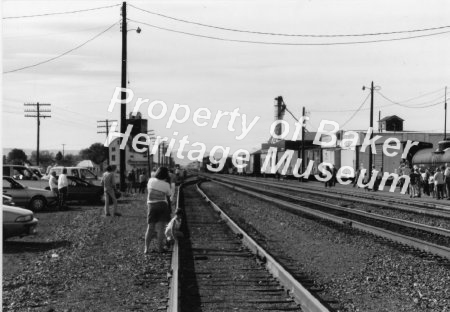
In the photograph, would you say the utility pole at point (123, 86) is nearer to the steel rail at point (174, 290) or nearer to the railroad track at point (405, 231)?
the railroad track at point (405, 231)

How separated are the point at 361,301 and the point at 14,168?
81.6ft

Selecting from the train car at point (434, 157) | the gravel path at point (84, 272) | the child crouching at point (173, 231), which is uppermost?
the train car at point (434, 157)

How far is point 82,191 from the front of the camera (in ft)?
94.6

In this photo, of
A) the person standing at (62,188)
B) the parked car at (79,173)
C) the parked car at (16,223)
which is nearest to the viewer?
the parked car at (16,223)

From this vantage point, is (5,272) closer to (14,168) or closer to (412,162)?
(14,168)

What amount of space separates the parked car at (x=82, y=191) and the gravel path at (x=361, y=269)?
13597 millimetres

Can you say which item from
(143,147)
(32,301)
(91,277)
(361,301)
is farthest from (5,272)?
(143,147)

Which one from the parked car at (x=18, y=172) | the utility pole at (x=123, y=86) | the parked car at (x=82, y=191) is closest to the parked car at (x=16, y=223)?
the parked car at (x=82, y=191)

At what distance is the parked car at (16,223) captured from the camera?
13250mm

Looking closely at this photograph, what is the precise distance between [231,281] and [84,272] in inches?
104

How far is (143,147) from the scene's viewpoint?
90.2m

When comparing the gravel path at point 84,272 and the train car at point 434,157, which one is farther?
the train car at point 434,157

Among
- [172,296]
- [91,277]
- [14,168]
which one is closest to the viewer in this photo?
[172,296]

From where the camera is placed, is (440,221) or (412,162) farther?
(412,162)
